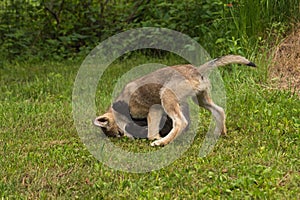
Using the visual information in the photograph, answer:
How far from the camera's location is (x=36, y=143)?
6.48 metres

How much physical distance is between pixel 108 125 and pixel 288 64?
3.39 meters

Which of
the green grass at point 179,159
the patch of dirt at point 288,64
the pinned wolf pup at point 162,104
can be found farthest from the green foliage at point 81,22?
the pinned wolf pup at point 162,104

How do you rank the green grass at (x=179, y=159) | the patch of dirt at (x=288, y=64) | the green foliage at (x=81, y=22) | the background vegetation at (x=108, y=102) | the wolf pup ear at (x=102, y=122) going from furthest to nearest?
the green foliage at (x=81, y=22) → the patch of dirt at (x=288, y=64) → the wolf pup ear at (x=102, y=122) → the background vegetation at (x=108, y=102) → the green grass at (x=179, y=159)

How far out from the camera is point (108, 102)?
817 centimetres

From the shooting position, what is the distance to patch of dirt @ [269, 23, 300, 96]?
8.30 m

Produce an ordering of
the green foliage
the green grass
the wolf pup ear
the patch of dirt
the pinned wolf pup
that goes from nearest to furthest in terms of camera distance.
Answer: the green grass, the pinned wolf pup, the wolf pup ear, the patch of dirt, the green foliage

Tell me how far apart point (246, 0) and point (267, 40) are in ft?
2.39

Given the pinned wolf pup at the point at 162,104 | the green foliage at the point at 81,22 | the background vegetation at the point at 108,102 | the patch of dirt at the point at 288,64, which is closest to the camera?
the background vegetation at the point at 108,102

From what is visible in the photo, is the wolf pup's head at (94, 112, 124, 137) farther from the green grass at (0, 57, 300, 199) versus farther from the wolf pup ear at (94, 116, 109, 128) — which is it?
the green grass at (0, 57, 300, 199)

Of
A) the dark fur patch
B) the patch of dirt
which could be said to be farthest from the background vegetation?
the dark fur patch

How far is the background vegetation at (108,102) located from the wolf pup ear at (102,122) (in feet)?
0.72

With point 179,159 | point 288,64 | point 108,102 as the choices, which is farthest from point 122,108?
point 288,64

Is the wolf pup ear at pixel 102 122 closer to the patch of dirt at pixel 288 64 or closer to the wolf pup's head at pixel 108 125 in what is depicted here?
the wolf pup's head at pixel 108 125

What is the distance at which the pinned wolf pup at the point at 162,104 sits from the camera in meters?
6.22
